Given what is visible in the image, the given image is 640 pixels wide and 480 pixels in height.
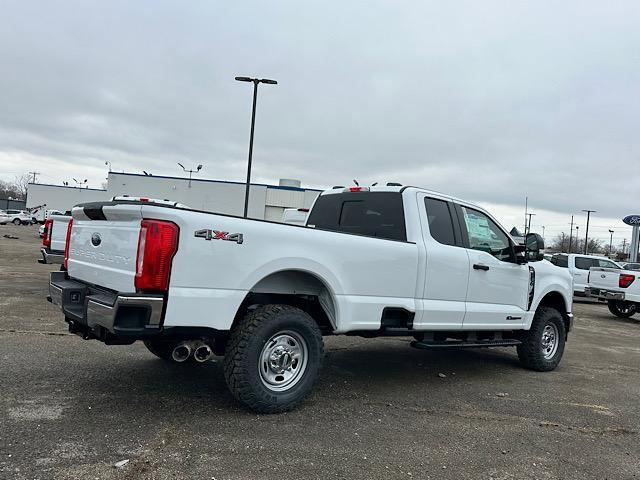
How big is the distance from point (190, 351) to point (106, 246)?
1.07m

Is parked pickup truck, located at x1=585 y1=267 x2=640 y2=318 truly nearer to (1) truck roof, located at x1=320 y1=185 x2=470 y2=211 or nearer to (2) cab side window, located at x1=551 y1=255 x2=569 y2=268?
(2) cab side window, located at x1=551 y1=255 x2=569 y2=268

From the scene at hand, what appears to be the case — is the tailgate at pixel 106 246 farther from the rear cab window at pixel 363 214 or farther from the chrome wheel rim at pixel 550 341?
the chrome wheel rim at pixel 550 341

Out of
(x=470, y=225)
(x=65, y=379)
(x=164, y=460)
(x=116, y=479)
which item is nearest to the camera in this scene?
(x=116, y=479)

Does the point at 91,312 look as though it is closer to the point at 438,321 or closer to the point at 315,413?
the point at 315,413

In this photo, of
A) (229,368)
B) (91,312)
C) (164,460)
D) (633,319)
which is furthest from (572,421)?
(633,319)

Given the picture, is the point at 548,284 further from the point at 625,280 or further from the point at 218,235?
the point at 625,280

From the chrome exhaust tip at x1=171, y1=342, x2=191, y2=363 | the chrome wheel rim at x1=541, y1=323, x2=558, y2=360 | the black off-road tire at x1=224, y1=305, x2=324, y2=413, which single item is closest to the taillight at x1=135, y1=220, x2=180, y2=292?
the chrome exhaust tip at x1=171, y1=342, x2=191, y2=363

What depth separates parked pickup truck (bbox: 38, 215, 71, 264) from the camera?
29.1 feet

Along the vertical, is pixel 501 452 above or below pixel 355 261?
below

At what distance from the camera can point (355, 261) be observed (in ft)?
16.3

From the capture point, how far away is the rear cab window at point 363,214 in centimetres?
586

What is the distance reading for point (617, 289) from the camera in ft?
48.6

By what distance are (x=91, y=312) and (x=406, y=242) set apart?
2951 mm

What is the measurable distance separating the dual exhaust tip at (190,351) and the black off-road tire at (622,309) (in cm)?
1400
